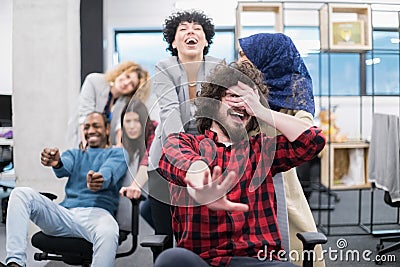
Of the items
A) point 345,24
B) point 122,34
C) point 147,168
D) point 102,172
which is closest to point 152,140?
point 147,168

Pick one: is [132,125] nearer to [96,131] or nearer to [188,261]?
[188,261]

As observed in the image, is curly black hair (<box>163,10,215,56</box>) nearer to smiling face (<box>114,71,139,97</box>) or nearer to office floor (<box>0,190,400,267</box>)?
smiling face (<box>114,71,139,97</box>)

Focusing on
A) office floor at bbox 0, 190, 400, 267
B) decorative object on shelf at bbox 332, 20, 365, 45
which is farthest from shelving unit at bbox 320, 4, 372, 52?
office floor at bbox 0, 190, 400, 267

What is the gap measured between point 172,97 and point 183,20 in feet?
1.13

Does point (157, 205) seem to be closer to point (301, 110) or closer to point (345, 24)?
point (301, 110)

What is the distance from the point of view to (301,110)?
1446 millimetres

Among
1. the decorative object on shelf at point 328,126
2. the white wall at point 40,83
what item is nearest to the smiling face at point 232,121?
the white wall at point 40,83

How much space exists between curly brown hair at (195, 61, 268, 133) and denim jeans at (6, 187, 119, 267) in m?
0.83

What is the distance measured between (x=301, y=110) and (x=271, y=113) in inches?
8.7

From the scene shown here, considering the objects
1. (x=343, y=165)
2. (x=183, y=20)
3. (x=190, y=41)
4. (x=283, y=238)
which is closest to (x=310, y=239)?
(x=283, y=238)

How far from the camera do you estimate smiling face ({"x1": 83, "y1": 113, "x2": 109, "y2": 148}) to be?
7.82ft

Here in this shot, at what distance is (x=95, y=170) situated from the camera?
2336mm

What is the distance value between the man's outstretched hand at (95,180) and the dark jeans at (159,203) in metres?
0.34

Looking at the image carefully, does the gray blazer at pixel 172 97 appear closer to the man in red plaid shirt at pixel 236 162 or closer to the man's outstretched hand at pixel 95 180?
the man in red plaid shirt at pixel 236 162
